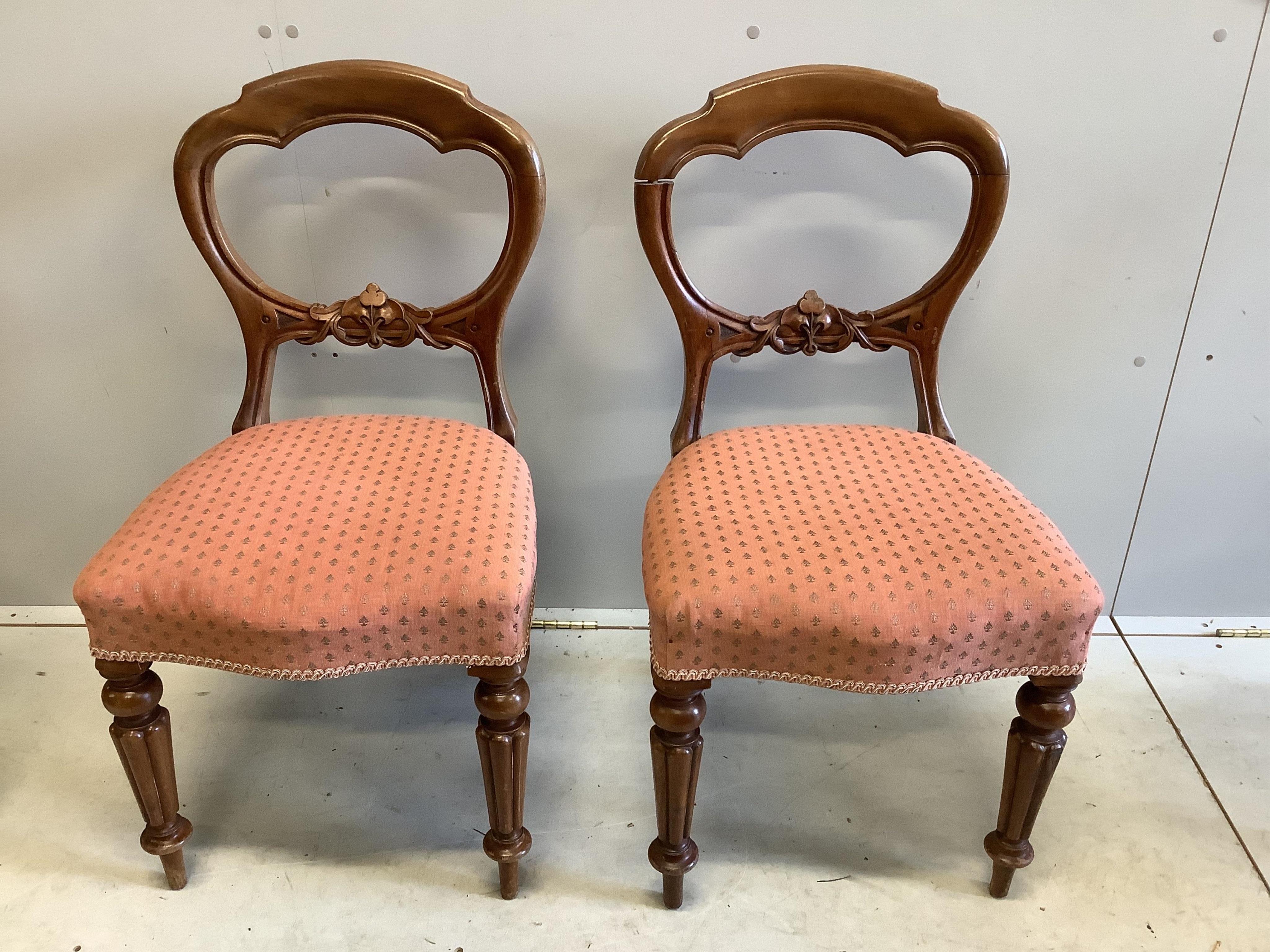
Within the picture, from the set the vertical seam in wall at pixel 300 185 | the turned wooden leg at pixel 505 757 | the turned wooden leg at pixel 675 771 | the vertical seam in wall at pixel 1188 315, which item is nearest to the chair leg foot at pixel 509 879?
the turned wooden leg at pixel 505 757

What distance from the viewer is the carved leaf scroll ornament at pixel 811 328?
116 centimetres

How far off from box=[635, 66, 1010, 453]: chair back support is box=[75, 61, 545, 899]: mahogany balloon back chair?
18 centimetres

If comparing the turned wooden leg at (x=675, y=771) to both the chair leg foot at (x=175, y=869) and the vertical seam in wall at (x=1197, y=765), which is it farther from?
the vertical seam in wall at (x=1197, y=765)

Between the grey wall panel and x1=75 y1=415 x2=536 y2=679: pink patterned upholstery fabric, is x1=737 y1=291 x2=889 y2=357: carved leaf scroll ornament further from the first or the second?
x1=75 y1=415 x2=536 y2=679: pink patterned upholstery fabric

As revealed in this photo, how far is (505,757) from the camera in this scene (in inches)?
38.7

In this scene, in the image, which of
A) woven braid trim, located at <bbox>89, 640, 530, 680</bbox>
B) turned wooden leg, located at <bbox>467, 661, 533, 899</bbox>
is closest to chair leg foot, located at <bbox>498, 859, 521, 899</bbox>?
turned wooden leg, located at <bbox>467, 661, 533, 899</bbox>

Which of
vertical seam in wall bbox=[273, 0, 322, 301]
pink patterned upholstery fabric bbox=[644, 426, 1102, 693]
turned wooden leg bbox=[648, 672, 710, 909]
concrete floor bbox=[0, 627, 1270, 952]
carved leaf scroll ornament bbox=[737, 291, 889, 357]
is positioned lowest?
concrete floor bbox=[0, 627, 1270, 952]

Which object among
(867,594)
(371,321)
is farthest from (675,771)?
(371,321)

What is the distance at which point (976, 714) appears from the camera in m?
1.37

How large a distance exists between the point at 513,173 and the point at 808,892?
954mm

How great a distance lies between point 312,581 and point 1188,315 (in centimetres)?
126

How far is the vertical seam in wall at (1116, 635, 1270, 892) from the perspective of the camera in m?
1.13

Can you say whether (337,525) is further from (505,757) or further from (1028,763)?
(1028,763)

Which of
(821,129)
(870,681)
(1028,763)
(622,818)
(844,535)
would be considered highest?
(821,129)
